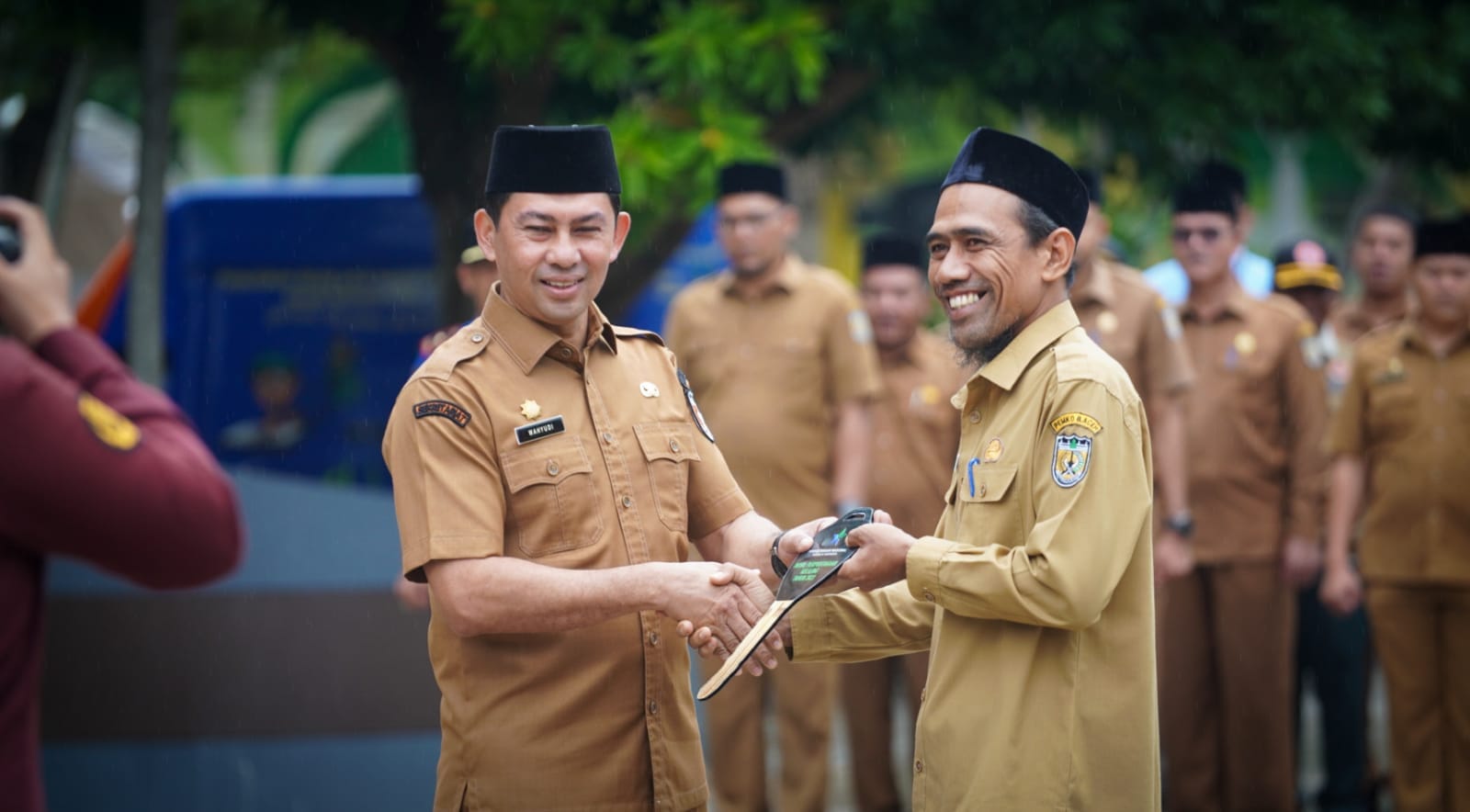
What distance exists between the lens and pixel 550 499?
3.30 metres

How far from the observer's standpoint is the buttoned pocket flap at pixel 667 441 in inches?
137

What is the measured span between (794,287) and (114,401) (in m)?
4.82

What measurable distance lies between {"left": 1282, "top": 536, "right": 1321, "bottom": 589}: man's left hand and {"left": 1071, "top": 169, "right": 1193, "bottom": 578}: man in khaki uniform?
0.42 meters

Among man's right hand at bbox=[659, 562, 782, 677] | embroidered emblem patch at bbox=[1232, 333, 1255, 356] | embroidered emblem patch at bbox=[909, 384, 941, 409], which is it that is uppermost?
embroidered emblem patch at bbox=[1232, 333, 1255, 356]

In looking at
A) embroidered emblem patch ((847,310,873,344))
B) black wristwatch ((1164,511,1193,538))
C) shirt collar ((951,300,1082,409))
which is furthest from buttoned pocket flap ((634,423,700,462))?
black wristwatch ((1164,511,1193,538))

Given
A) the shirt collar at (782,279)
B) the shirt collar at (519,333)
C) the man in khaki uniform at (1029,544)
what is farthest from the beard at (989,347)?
the shirt collar at (782,279)

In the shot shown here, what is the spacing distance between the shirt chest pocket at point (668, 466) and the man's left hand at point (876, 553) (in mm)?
388

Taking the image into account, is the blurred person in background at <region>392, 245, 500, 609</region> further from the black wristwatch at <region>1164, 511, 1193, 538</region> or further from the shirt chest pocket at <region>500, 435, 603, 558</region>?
the black wristwatch at <region>1164, 511, 1193, 538</region>

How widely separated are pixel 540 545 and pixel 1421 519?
14.4 ft

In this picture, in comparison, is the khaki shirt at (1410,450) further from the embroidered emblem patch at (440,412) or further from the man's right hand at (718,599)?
the embroidered emblem patch at (440,412)

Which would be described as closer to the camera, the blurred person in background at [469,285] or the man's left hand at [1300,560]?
the blurred person in background at [469,285]

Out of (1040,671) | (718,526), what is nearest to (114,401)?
(718,526)

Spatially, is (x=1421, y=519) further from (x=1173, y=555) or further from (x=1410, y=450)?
(x=1173, y=555)

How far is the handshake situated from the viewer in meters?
3.25
